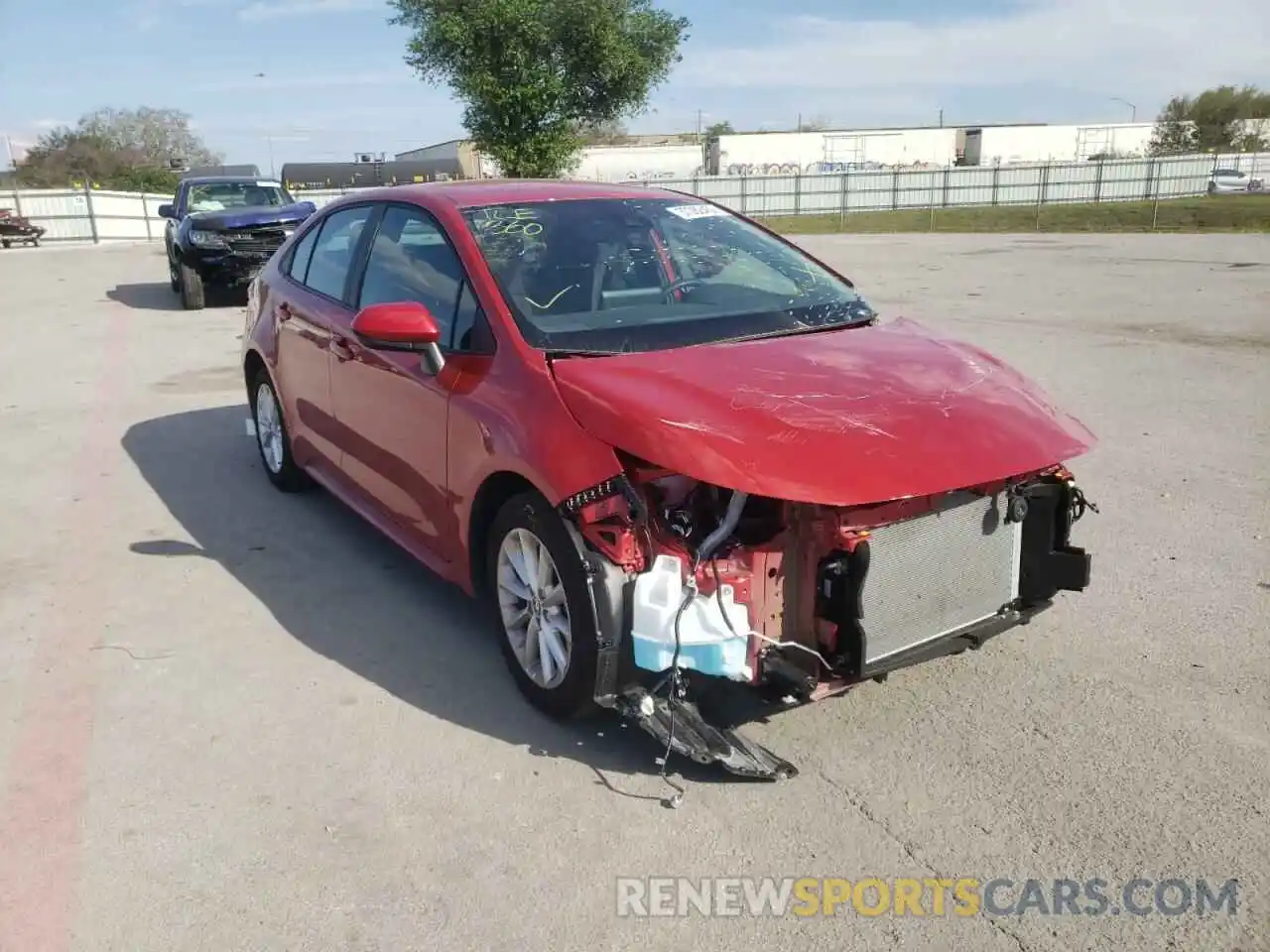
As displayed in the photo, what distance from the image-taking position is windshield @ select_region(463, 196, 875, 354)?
147 inches

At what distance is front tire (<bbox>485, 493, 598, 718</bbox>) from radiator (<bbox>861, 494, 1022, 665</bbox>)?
0.84m

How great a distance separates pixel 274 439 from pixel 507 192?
2.42 metres

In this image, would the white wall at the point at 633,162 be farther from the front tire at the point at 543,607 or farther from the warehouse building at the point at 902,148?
the front tire at the point at 543,607

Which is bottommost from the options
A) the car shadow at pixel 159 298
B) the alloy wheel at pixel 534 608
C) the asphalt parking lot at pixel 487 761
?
the asphalt parking lot at pixel 487 761

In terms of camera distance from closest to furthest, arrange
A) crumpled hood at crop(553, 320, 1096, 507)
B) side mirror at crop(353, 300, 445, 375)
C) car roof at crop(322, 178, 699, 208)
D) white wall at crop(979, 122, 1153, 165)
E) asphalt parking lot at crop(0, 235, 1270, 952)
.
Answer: asphalt parking lot at crop(0, 235, 1270, 952)
crumpled hood at crop(553, 320, 1096, 507)
side mirror at crop(353, 300, 445, 375)
car roof at crop(322, 178, 699, 208)
white wall at crop(979, 122, 1153, 165)

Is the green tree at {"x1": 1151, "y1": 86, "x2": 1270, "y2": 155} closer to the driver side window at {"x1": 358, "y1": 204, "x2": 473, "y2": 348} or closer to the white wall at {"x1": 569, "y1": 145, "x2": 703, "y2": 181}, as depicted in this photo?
the white wall at {"x1": 569, "y1": 145, "x2": 703, "y2": 181}

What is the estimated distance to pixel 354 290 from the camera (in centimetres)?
473

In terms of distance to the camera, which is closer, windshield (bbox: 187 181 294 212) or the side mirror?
the side mirror

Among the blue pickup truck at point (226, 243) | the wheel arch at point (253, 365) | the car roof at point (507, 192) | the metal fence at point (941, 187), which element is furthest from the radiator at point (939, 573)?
the metal fence at point (941, 187)

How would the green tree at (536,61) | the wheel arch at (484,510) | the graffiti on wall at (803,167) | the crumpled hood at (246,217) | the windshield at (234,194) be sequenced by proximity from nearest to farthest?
the wheel arch at (484,510)
the crumpled hood at (246,217)
the windshield at (234,194)
the green tree at (536,61)
the graffiti on wall at (803,167)

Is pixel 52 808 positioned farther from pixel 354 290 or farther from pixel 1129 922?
pixel 1129 922

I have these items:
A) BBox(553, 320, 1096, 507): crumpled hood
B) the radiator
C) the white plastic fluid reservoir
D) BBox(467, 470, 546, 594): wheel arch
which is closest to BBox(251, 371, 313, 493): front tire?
BBox(467, 470, 546, 594): wheel arch

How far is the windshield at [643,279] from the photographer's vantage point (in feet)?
12.3

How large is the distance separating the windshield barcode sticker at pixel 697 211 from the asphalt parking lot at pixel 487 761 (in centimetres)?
197
